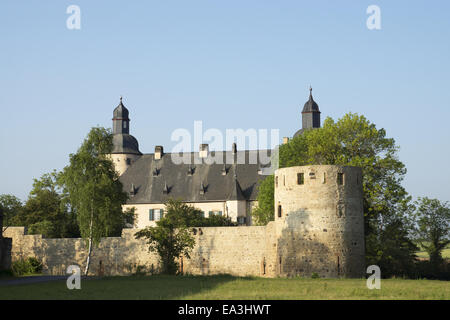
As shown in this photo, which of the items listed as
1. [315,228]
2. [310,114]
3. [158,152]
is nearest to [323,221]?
[315,228]

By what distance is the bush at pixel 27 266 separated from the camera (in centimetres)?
4512

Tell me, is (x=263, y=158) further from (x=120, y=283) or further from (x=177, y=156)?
(x=120, y=283)

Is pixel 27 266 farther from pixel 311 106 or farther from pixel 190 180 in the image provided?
pixel 311 106

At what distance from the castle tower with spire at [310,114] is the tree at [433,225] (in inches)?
1297

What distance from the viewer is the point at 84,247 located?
155 ft

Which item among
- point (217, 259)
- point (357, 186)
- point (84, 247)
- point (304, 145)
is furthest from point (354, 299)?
point (304, 145)

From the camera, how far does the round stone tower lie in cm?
3766

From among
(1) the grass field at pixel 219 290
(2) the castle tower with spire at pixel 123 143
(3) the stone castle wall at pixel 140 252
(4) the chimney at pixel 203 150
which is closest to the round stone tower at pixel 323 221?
(3) the stone castle wall at pixel 140 252

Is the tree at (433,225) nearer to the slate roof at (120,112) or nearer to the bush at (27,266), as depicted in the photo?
the bush at (27,266)

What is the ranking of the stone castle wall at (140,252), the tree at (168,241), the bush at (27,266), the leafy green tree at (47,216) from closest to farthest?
1. the tree at (168,241)
2. the stone castle wall at (140,252)
3. the bush at (27,266)
4. the leafy green tree at (47,216)

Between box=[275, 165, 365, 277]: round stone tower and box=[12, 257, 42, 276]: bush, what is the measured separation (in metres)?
16.6

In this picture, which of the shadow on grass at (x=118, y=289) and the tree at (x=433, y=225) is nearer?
the shadow on grass at (x=118, y=289)
